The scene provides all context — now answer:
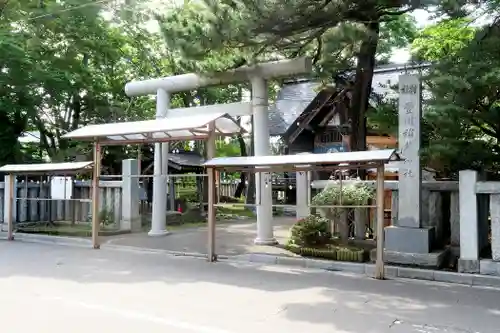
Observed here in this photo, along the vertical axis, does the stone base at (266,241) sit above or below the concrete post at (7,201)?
below

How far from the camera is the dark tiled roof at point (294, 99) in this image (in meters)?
22.8

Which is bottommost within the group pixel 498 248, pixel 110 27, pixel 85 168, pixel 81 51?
pixel 498 248

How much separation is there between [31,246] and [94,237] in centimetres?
192

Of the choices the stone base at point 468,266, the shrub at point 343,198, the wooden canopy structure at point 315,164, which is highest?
the wooden canopy structure at point 315,164

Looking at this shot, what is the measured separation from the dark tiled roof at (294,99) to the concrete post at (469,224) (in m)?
14.0

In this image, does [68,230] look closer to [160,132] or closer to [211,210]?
[160,132]

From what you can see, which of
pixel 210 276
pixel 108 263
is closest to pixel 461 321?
pixel 210 276

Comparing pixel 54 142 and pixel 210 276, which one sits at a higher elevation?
pixel 54 142

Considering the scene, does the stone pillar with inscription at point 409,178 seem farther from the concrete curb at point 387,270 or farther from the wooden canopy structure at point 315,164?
the wooden canopy structure at point 315,164

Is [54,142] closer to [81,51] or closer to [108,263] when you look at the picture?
[81,51]

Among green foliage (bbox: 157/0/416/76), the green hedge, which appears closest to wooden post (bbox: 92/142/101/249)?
green foliage (bbox: 157/0/416/76)

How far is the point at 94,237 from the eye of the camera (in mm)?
12086

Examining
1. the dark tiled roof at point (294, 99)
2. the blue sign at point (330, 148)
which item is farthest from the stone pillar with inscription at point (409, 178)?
the blue sign at point (330, 148)

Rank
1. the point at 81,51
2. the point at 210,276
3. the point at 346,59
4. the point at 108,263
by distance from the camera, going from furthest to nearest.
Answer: the point at 81,51 → the point at 346,59 → the point at 108,263 → the point at 210,276
